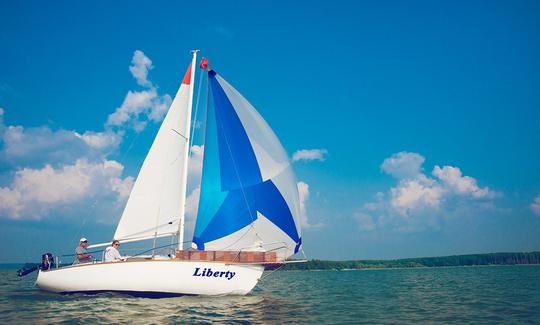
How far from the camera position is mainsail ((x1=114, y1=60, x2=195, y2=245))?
669 inches

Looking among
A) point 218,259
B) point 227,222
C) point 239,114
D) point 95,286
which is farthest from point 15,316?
point 239,114

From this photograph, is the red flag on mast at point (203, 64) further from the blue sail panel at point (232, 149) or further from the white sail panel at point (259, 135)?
the white sail panel at point (259, 135)

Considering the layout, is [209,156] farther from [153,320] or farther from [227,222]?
[153,320]

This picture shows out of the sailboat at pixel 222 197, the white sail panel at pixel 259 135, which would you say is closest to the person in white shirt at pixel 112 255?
the sailboat at pixel 222 197

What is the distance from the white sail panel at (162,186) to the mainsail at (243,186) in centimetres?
106

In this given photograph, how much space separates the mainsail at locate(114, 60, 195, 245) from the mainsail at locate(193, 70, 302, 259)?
1.02 meters

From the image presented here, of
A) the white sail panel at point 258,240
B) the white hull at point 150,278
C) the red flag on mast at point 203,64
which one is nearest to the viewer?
the white hull at point 150,278

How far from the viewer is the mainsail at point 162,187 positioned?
17.0 m

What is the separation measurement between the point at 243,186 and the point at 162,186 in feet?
11.2

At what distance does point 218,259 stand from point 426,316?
7465 mm

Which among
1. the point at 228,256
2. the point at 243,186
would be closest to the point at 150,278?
the point at 228,256

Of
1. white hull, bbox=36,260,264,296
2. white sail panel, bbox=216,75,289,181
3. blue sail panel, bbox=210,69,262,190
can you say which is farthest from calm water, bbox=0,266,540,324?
white sail panel, bbox=216,75,289,181

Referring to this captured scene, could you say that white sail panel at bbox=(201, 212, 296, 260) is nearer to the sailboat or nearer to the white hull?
the sailboat

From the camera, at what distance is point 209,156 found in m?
18.1
